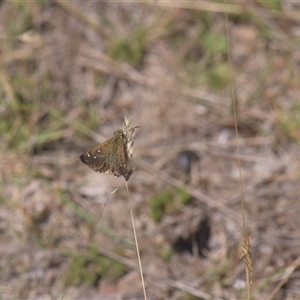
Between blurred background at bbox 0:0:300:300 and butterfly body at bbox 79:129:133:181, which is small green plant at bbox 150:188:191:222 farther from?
butterfly body at bbox 79:129:133:181

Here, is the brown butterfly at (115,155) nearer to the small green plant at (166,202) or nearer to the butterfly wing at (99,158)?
the butterfly wing at (99,158)

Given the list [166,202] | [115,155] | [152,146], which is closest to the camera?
[115,155]

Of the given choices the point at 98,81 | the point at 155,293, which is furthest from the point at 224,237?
the point at 98,81

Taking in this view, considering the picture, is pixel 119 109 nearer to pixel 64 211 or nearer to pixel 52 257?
pixel 64 211

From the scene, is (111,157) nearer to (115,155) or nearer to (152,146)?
(115,155)

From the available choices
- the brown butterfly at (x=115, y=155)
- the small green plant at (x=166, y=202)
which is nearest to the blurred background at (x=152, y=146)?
the small green plant at (x=166, y=202)

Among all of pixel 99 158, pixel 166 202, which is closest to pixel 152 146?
pixel 166 202
